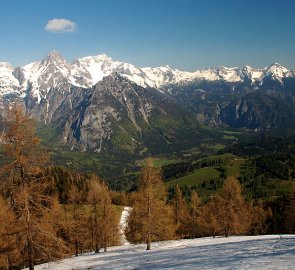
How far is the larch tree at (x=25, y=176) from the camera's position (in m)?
35.1

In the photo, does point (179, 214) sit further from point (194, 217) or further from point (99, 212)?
point (99, 212)

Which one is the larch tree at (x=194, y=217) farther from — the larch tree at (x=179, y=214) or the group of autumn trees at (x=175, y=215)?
the larch tree at (x=179, y=214)

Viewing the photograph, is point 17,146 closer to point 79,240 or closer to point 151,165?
point 151,165

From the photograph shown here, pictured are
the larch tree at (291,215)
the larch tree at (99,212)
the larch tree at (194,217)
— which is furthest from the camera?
the larch tree at (194,217)

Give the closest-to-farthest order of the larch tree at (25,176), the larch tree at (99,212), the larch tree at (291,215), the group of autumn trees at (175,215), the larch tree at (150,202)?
the larch tree at (25,176), the larch tree at (150,202), the group of autumn trees at (175,215), the larch tree at (99,212), the larch tree at (291,215)

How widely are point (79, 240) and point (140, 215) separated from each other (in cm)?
2780

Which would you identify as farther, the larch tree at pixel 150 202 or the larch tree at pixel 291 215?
the larch tree at pixel 291 215

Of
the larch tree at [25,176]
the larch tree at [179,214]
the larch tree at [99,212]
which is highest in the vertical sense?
the larch tree at [25,176]

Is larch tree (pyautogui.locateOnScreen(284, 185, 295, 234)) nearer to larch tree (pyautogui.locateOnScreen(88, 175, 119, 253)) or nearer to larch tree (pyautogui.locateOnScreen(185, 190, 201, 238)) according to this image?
larch tree (pyautogui.locateOnScreen(185, 190, 201, 238))

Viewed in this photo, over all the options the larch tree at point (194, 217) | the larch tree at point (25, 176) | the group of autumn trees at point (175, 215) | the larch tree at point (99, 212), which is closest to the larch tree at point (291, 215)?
the group of autumn trees at point (175, 215)

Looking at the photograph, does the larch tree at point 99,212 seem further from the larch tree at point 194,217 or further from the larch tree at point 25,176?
the larch tree at point 25,176

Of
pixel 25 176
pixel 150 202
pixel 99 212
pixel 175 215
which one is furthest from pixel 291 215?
pixel 25 176

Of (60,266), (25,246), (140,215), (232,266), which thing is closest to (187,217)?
(140,215)

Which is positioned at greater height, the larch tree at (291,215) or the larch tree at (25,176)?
the larch tree at (25,176)
